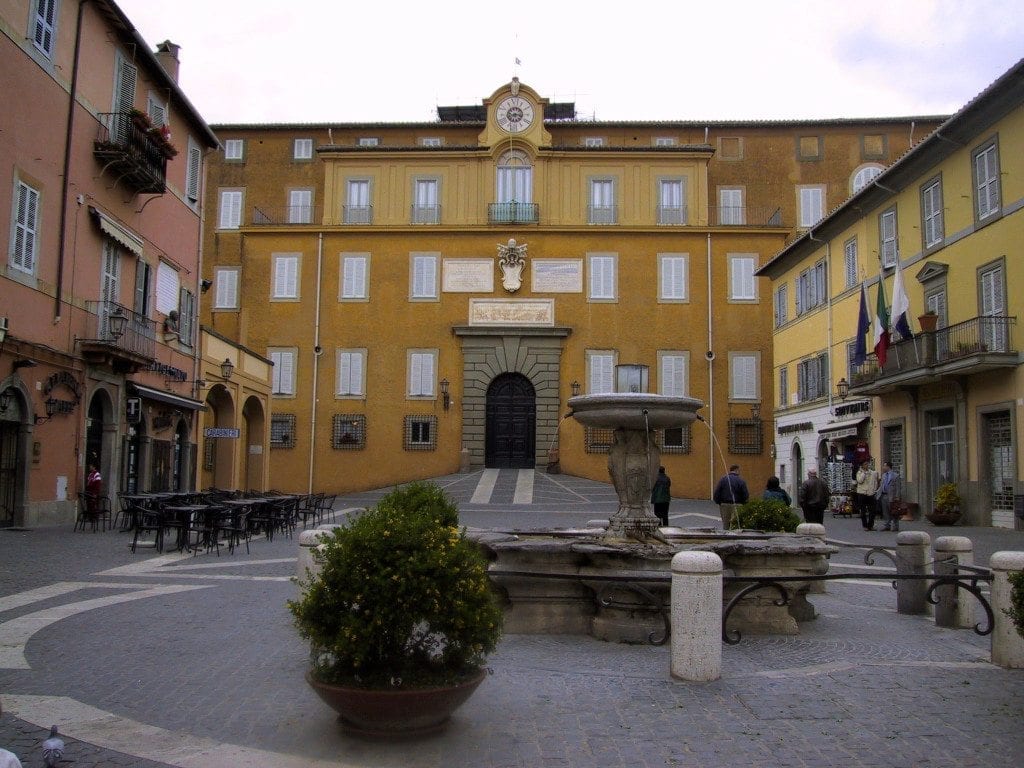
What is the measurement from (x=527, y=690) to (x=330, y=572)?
1.96 m

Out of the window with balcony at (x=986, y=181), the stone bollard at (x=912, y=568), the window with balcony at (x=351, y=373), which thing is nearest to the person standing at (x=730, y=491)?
the stone bollard at (x=912, y=568)

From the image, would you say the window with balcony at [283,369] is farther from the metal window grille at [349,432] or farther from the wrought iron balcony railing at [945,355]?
the wrought iron balcony railing at [945,355]

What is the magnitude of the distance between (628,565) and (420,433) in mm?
28699

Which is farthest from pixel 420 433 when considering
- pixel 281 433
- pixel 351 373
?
pixel 281 433

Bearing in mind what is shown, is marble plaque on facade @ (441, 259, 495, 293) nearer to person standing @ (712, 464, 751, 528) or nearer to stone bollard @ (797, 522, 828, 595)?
person standing @ (712, 464, 751, 528)

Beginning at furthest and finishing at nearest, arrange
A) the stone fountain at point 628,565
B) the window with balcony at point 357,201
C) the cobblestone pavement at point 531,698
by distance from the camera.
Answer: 1. the window with balcony at point 357,201
2. the stone fountain at point 628,565
3. the cobblestone pavement at point 531,698

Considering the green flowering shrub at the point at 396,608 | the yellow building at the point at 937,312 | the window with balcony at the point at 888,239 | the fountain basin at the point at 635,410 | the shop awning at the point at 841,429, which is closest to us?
the green flowering shrub at the point at 396,608

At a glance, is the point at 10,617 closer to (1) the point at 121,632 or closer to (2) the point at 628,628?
(1) the point at 121,632

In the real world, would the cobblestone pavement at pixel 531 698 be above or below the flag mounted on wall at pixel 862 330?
below

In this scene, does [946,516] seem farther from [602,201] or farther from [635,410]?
[602,201]

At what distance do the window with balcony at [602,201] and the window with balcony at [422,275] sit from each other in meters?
6.69

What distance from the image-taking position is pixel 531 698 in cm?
597

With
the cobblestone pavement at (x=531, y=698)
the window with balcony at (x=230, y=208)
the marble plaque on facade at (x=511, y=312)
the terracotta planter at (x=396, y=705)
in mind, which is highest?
the window with balcony at (x=230, y=208)

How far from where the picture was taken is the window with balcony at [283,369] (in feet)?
121
